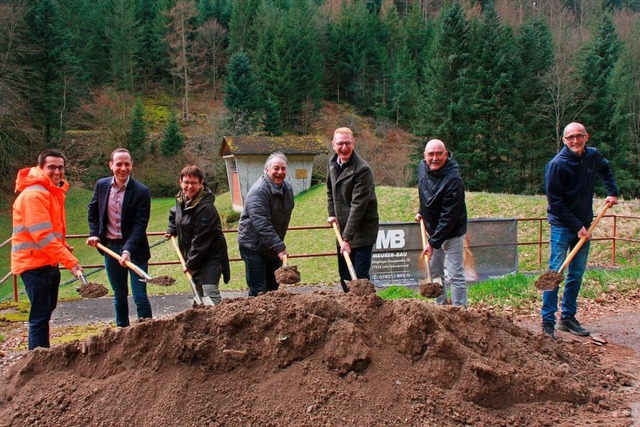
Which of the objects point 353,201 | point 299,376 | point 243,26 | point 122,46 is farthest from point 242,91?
point 299,376

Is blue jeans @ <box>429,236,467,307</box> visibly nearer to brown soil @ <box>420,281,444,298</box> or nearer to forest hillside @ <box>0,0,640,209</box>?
brown soil @ <box>420,281,444,298</box>

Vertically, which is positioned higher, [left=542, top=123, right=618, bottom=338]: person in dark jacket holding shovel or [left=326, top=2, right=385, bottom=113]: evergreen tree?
[left=326, top=2, right=385, bottom=113]: evergreen tree

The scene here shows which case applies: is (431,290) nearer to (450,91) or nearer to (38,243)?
(38,243)

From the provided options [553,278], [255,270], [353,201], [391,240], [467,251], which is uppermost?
[353,201]

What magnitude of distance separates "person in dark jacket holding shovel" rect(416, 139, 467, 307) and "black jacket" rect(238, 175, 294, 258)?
1473mm

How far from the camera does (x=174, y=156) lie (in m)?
43.5

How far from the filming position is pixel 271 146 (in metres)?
29.3

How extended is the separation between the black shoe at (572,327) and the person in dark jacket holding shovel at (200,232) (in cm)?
365

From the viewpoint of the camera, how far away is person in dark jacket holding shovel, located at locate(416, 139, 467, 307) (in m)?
5.29

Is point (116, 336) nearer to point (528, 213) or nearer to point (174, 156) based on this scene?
point (528, 213)

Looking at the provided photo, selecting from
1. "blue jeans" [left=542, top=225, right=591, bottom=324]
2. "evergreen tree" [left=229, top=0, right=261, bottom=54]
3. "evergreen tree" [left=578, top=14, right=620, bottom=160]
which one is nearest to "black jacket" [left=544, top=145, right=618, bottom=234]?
"blue jeans" [left=542, top=225, right=591, bottom=324]

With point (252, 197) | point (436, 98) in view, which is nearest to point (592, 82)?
point (436, 98)

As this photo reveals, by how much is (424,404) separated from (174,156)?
139 ft

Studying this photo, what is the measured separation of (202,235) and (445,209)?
2.40 meters
